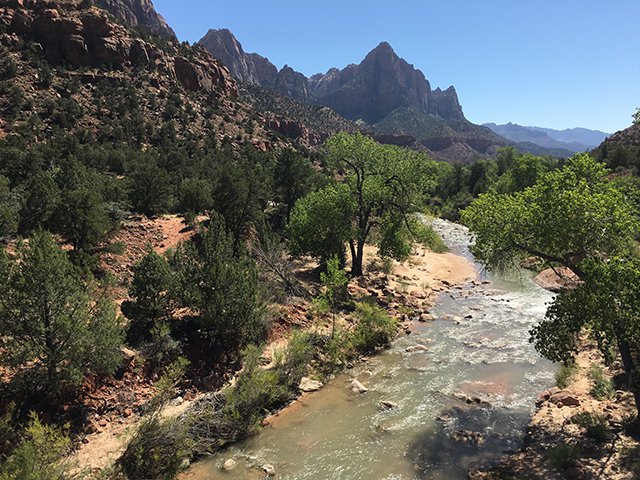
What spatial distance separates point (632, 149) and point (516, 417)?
7902cm

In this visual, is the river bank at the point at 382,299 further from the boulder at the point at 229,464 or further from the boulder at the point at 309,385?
the boulder at the point at 229,464

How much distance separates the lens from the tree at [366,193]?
88.0ft

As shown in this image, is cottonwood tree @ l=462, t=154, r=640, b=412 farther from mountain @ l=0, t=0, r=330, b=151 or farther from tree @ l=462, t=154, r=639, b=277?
mountain @ l=0, t=0, r=330, b=151

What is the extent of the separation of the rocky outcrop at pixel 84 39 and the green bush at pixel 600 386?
92170 mm

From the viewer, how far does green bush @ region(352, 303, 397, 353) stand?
19.2 meters

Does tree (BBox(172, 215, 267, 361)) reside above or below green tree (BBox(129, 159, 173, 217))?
below

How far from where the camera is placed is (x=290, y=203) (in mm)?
40562

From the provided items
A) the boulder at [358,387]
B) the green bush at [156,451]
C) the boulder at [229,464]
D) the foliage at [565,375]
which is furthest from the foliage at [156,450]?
the foliage at [565,375]

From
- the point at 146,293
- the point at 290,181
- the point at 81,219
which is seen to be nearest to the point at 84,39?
the point at 290,181

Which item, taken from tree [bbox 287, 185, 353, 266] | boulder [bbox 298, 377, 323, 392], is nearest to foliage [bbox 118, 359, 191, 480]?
boulder [bbox 298, 377, 323, 392]

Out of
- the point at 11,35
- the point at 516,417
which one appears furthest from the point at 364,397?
the point at 11,35

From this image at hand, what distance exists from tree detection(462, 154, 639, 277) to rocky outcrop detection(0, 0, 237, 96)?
88486 mm

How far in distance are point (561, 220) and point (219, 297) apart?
11.6m

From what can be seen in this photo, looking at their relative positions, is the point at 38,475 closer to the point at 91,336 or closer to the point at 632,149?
the point at 91,336
